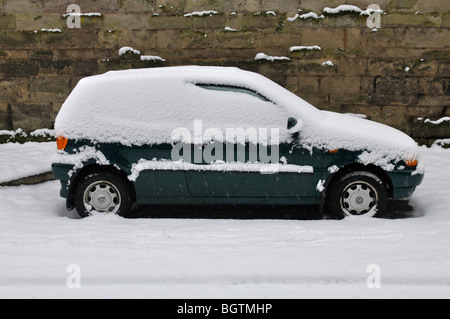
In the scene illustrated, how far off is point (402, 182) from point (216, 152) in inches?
80.7

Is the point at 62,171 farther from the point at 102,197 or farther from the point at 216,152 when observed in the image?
the point at 216,152

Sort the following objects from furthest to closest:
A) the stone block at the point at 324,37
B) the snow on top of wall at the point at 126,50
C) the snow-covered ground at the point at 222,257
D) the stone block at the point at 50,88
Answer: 1. the stone block at the point at 50,88
2. the snow on top of wall at the point at 126,50
3. the stone block at the point at 324,37
4. the snow-covered ground at the point at 222,257

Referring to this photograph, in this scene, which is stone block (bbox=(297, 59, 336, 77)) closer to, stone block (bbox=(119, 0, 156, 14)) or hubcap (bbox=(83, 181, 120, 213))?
stone block (bbox=(119, 0, 156, 14))

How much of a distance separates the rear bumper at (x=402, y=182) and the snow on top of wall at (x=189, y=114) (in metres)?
0.19

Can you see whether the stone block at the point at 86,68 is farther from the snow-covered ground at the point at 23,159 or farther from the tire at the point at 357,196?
the tire at the point at 357,196

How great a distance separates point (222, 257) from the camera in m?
4.71

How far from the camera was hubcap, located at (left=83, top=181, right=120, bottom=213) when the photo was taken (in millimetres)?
6090

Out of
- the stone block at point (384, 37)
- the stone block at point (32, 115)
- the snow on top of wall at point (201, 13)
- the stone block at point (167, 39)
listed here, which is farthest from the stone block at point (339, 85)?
the stone block at point (32, 115)

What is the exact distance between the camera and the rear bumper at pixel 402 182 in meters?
6.01

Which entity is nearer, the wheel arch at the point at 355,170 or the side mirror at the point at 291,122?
the side mirror at the point at 291,122

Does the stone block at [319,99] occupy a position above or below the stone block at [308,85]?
below

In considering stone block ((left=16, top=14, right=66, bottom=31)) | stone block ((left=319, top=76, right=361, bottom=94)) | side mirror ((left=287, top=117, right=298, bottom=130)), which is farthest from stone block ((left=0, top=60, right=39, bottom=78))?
side mirror ((left=287, top=117, right=298, bottom=130))

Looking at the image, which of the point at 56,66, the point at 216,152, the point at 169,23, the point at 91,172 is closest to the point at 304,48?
the point at 169,23

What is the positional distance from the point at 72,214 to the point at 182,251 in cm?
236
